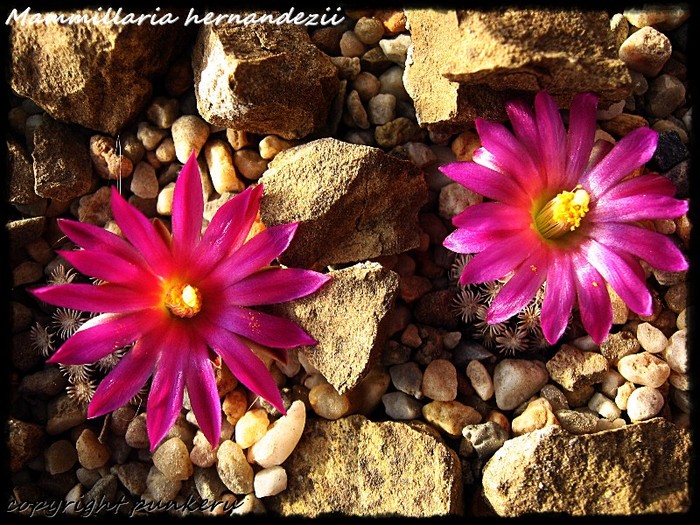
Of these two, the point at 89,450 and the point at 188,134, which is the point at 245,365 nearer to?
the point at 89,450

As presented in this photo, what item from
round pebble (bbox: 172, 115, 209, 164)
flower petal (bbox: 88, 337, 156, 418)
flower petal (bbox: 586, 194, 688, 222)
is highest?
round pebble (bbox: 172, 115, 209, 164)

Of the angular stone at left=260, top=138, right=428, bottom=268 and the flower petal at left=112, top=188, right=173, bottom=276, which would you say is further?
the angular stone at left=260, top=138, right=428, bottom=268

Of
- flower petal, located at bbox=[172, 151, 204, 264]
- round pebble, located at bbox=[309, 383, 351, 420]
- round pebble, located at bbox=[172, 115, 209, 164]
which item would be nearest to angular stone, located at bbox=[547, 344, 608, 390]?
round pebble, located at bbox=[309, 383, 351, 420]

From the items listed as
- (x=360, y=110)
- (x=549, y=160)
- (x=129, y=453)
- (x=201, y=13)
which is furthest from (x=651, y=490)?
(x=201, y=13)

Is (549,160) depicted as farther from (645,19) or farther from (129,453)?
(129,453)

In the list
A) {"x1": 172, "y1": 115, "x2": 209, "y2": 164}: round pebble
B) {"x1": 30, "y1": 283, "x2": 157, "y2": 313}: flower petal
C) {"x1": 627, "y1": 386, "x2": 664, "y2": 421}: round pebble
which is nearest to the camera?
{"x1": 30, "y1": 283, "x2": 157, "y2": 313}: flower petal

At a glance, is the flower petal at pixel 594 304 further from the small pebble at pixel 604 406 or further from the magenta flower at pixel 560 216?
the small pebble at pixel 604 406

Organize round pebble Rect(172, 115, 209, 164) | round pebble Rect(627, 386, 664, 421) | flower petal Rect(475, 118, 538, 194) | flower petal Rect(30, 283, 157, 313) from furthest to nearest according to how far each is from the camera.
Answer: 1. round pebble Rect(172, 115, 209, 164)
2. round pebble Rect(627, 386, 664, 421)
3. flower petal Rect(475, 118, 538, 194)
4. flower petal Rect(30, 283, 157, 313)

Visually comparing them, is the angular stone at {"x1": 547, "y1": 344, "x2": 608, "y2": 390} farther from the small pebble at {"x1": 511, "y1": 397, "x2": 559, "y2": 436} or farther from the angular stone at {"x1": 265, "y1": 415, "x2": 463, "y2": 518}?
the angular stone at {"x1": 265, "y1": 415, "x2": 463, "y2": 518}
